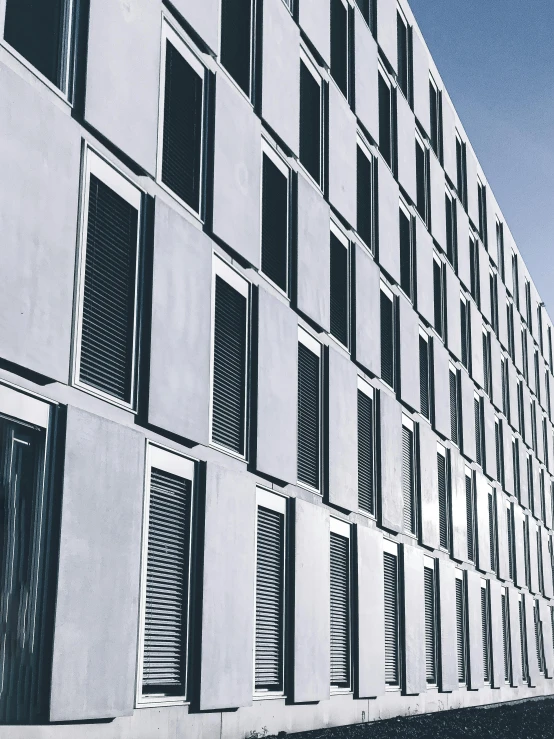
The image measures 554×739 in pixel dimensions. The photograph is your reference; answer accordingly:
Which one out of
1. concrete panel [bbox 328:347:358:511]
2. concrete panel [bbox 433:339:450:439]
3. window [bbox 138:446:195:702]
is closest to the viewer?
window [bbox 138:446:195:702]

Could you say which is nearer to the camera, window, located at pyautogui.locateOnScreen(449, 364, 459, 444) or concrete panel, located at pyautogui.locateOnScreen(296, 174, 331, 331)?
concrete panel, located at pyautogui.locateOnScreen(296, 174, 331, 331)

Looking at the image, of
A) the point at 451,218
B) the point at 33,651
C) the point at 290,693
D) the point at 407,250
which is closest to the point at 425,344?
the point at 407,250

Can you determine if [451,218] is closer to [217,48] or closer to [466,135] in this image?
[466,135]

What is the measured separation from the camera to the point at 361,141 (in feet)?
65.8

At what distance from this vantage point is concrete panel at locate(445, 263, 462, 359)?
25.8 metres

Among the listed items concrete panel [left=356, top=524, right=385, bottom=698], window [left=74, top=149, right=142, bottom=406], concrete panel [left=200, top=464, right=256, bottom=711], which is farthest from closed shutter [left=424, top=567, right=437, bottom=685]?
window [left=74, top=149, right=142, bottom=406]

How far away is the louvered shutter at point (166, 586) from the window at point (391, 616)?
8.01 m

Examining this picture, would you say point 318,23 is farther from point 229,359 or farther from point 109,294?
point 109,294

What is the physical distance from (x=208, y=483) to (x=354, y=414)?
19.2ft

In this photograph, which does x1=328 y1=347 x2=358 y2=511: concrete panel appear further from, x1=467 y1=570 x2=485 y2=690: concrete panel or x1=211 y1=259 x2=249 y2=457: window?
x1=467 y1=570 x2=485 y2=690: concrete panel

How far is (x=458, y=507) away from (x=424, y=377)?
11.6ft

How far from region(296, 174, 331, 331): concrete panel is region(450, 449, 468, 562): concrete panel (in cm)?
910

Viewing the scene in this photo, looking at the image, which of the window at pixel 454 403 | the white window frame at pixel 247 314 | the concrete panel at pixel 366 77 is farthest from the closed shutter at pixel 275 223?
the window at pixel 454 403

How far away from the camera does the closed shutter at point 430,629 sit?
21688mm
